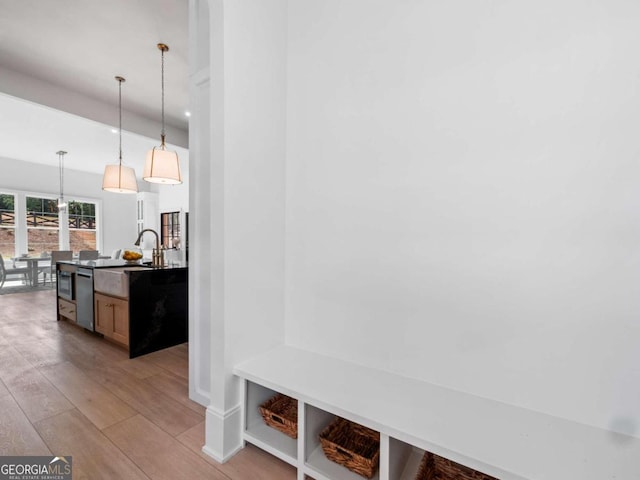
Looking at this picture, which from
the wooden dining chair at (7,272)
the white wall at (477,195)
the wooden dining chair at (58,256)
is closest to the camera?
the white wall at (477,195)

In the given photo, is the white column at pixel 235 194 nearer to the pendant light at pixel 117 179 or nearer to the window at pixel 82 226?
the pendant light at pixel 117 179

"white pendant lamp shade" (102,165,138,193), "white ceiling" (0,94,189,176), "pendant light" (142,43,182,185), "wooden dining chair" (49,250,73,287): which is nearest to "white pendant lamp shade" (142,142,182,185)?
"pendant light" (142,43,182,185)

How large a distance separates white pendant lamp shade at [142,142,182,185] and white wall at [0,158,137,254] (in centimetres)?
645

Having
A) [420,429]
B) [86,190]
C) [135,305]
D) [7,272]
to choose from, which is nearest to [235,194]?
[420,429]

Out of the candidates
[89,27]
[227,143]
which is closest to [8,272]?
[89,27]

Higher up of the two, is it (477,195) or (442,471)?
(477,195)

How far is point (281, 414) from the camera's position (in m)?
1.44

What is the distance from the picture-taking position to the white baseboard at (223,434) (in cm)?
138

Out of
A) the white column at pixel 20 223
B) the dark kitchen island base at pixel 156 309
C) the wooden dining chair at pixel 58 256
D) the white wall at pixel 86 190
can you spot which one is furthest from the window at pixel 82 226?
the dark kitchen island base at pixel 156 309

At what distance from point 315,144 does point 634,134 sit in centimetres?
130

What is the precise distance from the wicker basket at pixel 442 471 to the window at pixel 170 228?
7.92m

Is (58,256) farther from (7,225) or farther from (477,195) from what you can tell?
(477,195)

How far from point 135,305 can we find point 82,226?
7.43 metres

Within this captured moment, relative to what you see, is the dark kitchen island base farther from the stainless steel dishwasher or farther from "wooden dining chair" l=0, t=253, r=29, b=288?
"wooden dining chair" l=0, t=253, r=29, b=288
